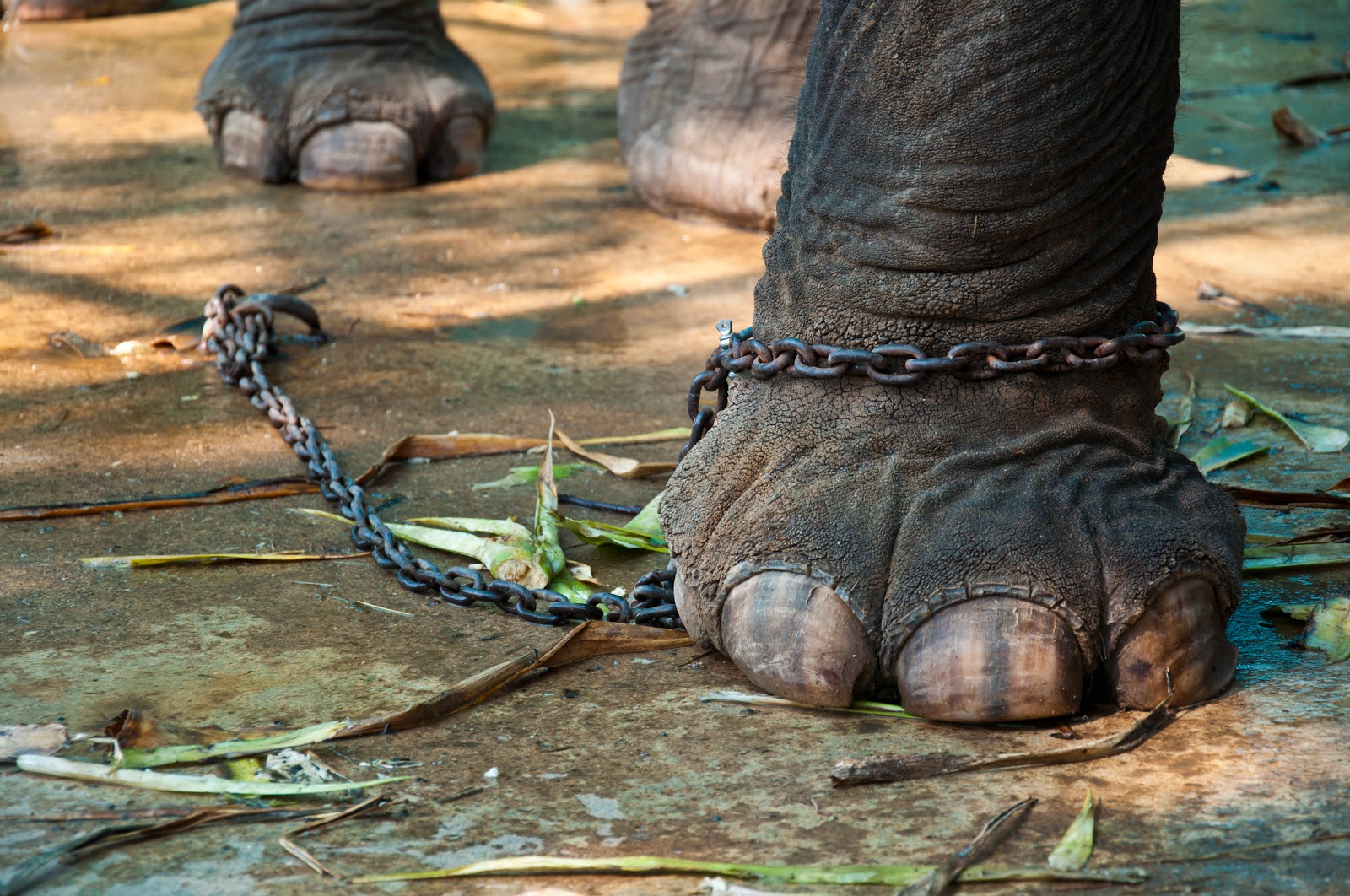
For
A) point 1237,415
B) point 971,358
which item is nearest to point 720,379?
point 971,358

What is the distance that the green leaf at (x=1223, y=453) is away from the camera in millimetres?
2307

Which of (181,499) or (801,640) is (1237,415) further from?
(181,499)

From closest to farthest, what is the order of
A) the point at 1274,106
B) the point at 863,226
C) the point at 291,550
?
the point at 863,226
the point at 291,550
the point at 1274,106

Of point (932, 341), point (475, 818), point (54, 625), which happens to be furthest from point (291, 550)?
point (932, 341)

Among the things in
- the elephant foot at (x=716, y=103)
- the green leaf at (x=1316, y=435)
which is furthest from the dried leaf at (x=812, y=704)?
the elephant foot at (x=716, y=103)

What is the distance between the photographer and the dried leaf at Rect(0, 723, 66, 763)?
1.48 meters

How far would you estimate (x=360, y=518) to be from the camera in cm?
210

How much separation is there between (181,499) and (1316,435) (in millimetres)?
1782

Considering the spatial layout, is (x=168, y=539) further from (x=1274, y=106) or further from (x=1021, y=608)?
(x=1274, y=106)

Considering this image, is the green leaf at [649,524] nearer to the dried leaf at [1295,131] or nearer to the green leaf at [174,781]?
the green leaf at [174,781]

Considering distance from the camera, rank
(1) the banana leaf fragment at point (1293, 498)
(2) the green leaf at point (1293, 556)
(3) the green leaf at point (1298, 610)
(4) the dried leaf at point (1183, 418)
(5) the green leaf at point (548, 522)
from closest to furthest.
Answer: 1. (3) the green leaf at point (1298, 610)
2. (2) the green leaf at point (1293, 556)
3. (5) the green leaf at point (548, 522)
4. (1) the banana leaf fragment at point (1293, 498)
5. (4) the dried leaf at point (1183, 418)

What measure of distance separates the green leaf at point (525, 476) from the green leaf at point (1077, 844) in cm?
117

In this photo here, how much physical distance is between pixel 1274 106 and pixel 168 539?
169 inches

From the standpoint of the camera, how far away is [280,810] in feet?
4.51
